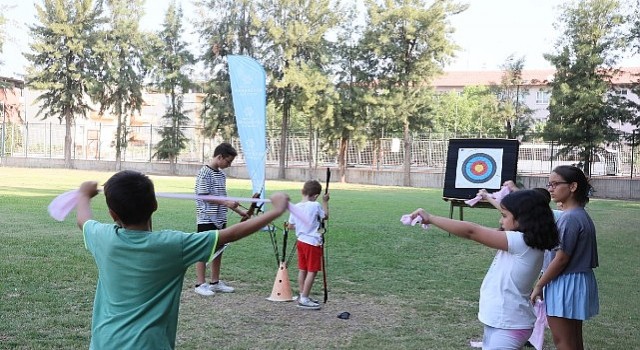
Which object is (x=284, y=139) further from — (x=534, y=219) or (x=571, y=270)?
(x=534, y=219)

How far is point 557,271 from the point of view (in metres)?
3.68

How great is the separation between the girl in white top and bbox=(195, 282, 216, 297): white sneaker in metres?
3.92

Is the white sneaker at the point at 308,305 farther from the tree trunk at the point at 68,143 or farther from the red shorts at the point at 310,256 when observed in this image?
the tree trunk at the point at 68,143

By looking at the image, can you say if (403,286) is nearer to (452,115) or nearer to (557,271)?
(557,271)

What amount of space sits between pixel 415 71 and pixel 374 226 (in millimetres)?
25681

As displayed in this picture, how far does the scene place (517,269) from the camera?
3072mm

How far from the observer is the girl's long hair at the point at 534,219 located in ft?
9.94

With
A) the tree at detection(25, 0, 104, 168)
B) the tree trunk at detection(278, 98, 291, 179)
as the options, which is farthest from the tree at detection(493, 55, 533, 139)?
the tree at detection(25, 0, 104, 168)

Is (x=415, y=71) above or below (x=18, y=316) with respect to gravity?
above

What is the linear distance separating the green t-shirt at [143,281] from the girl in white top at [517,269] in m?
1.46

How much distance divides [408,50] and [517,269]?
36.0m

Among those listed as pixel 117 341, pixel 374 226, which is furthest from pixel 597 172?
pixel 117 341

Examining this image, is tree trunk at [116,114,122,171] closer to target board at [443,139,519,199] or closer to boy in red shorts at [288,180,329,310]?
target board at [443,139,519,199]

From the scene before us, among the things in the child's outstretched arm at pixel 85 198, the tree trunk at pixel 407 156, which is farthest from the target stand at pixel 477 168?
the tree trunk at pixel 407 156
